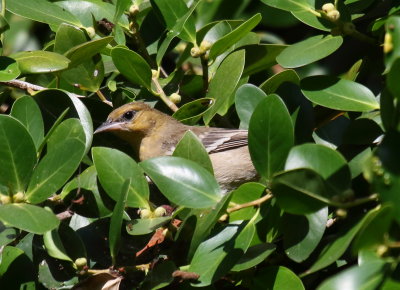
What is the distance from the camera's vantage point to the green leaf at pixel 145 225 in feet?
9.97

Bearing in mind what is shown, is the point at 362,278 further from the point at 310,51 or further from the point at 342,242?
the point at 310,51

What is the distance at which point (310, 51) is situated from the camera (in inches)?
141

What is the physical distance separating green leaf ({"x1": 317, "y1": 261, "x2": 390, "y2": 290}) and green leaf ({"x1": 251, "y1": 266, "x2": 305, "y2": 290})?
755mm

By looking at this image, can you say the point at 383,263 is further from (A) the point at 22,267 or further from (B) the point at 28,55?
(B) the point at 28,55

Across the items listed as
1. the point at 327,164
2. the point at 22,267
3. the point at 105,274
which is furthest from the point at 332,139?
the point at 22,267

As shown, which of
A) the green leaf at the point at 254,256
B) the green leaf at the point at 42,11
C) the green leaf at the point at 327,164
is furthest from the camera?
the green leaf at the point at 42,11

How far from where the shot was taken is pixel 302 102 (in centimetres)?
329

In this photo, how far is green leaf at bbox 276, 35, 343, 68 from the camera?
3.54m

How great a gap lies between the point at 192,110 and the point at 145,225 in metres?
1.00

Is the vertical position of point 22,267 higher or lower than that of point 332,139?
lower

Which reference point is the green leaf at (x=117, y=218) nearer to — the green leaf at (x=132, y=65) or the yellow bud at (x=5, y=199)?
the yellow bud at (x=5, y=199)

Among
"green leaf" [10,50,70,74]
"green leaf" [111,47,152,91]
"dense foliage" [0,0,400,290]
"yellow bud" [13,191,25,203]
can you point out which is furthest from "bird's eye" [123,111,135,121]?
"yellow bud" [13,191,25,203]

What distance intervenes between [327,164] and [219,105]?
1341 millimetres

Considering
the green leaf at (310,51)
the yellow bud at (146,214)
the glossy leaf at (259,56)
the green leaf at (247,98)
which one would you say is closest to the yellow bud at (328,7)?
the green leaf at (310,51)
